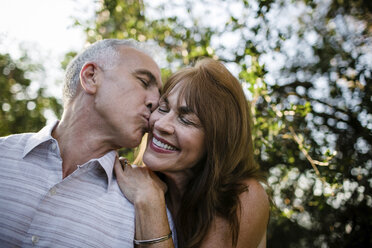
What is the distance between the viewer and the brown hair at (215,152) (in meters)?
2.27

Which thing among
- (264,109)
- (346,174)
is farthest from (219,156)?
(346,174)

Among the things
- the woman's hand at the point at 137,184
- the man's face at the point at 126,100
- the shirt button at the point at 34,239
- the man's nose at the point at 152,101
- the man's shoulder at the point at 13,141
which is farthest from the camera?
the man's nose at the point at 152,101

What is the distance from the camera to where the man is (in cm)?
195

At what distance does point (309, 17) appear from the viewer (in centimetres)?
367

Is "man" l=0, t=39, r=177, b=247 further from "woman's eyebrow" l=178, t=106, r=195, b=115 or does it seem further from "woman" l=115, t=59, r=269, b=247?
"woman's eyebrow" l=178, t=106, r=195, b=115

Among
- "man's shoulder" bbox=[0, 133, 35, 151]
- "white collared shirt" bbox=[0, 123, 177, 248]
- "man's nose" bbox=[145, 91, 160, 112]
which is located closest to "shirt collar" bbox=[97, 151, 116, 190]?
"white collared shirt" bbox=[0, 123, 177, 248]

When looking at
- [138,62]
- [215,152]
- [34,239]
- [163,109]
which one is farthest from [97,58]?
[34,239]

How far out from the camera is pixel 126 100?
2.38 meters

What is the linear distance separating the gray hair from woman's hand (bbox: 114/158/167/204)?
2.72ft

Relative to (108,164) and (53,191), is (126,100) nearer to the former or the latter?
(108,164)

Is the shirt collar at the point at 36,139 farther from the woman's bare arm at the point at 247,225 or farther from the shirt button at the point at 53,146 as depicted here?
the woman's bare arm at the point at 247,225

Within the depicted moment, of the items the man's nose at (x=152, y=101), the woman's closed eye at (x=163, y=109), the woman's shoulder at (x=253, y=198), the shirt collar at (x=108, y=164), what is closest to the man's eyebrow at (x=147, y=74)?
the man's nose at (x=152, y=101)

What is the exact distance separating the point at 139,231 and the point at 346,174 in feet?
6.83

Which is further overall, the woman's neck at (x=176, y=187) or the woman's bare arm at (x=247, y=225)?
the woman's neck at (x=176, y=187)
